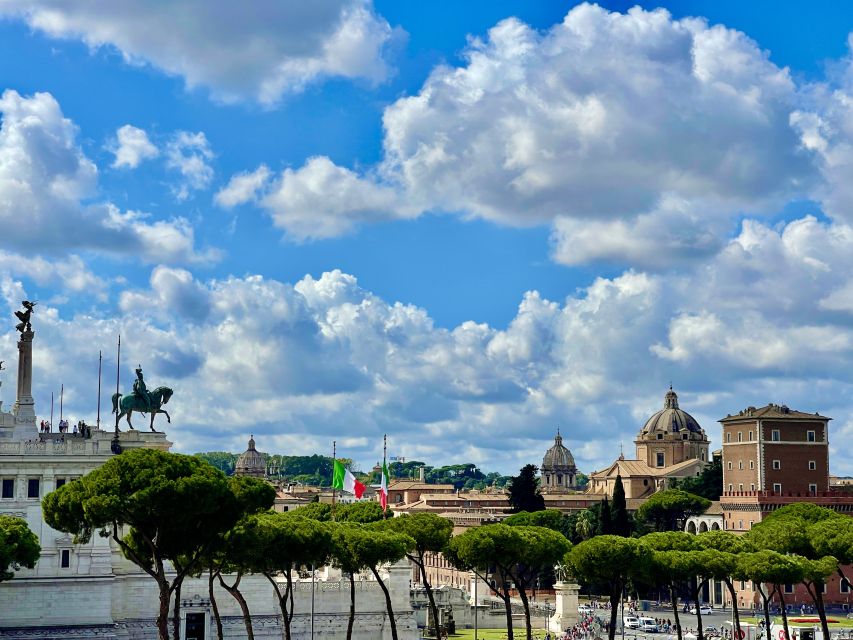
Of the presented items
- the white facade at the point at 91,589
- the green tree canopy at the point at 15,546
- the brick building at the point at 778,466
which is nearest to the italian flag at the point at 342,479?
the white facade at the point at 91,589

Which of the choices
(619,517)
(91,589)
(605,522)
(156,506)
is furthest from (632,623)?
(156,506)

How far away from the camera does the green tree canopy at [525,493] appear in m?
147

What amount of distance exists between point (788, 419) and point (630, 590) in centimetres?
2544

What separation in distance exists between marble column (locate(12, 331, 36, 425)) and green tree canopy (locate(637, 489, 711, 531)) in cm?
8101

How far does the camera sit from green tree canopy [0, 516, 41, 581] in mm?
62938

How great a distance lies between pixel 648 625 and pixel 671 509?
5317 cm

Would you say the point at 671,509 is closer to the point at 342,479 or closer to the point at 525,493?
the point at 525,493

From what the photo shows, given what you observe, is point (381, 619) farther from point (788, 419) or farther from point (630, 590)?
point (788, 419)

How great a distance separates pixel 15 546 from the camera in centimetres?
6400

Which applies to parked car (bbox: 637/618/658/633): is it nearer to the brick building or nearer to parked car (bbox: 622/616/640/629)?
parked car (bbox: 622/616/640/629)

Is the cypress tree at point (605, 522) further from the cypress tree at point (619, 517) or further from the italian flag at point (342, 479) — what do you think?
the italian flag at point (342, 479)

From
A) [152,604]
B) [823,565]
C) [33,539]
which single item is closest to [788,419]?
[823,565]

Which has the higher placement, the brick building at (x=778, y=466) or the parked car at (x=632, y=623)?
the brick building at (x=778, y=466)

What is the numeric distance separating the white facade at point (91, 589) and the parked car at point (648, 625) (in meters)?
20.3
